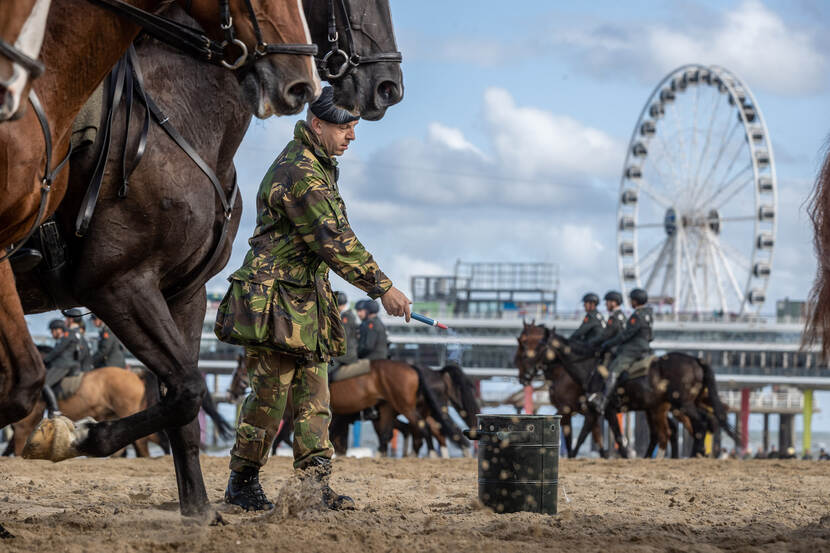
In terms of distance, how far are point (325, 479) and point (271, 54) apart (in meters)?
2.64

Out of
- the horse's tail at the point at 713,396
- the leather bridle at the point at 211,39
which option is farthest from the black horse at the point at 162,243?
the horse's tail at the point at 713,396

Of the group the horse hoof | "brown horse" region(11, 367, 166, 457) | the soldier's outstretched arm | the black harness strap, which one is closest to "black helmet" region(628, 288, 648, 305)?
"brown horse" region(11, 367, 166, 457)

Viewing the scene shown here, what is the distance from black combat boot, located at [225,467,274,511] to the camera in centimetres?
600

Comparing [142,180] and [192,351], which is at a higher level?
[142,180]

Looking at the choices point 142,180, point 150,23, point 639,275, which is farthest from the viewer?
point 639,275

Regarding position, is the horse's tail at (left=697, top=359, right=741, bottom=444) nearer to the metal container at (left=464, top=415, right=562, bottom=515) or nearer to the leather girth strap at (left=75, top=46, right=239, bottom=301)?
the metal container at (left=464, top=415, right=562, bottom=515)

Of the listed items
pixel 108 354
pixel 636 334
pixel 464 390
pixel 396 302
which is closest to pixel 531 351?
pixel 464 390

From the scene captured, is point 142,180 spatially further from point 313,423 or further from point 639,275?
point 639,275

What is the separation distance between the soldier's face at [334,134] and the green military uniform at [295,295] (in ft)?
0.16

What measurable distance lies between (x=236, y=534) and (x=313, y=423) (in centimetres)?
118

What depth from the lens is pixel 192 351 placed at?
18.1ft

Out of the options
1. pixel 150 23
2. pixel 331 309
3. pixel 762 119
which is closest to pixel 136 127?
pixel 150 23

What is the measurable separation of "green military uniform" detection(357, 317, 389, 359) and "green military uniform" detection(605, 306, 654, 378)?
11.3 ft

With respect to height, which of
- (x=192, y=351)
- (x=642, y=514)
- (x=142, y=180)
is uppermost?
(x=142, y=180)
